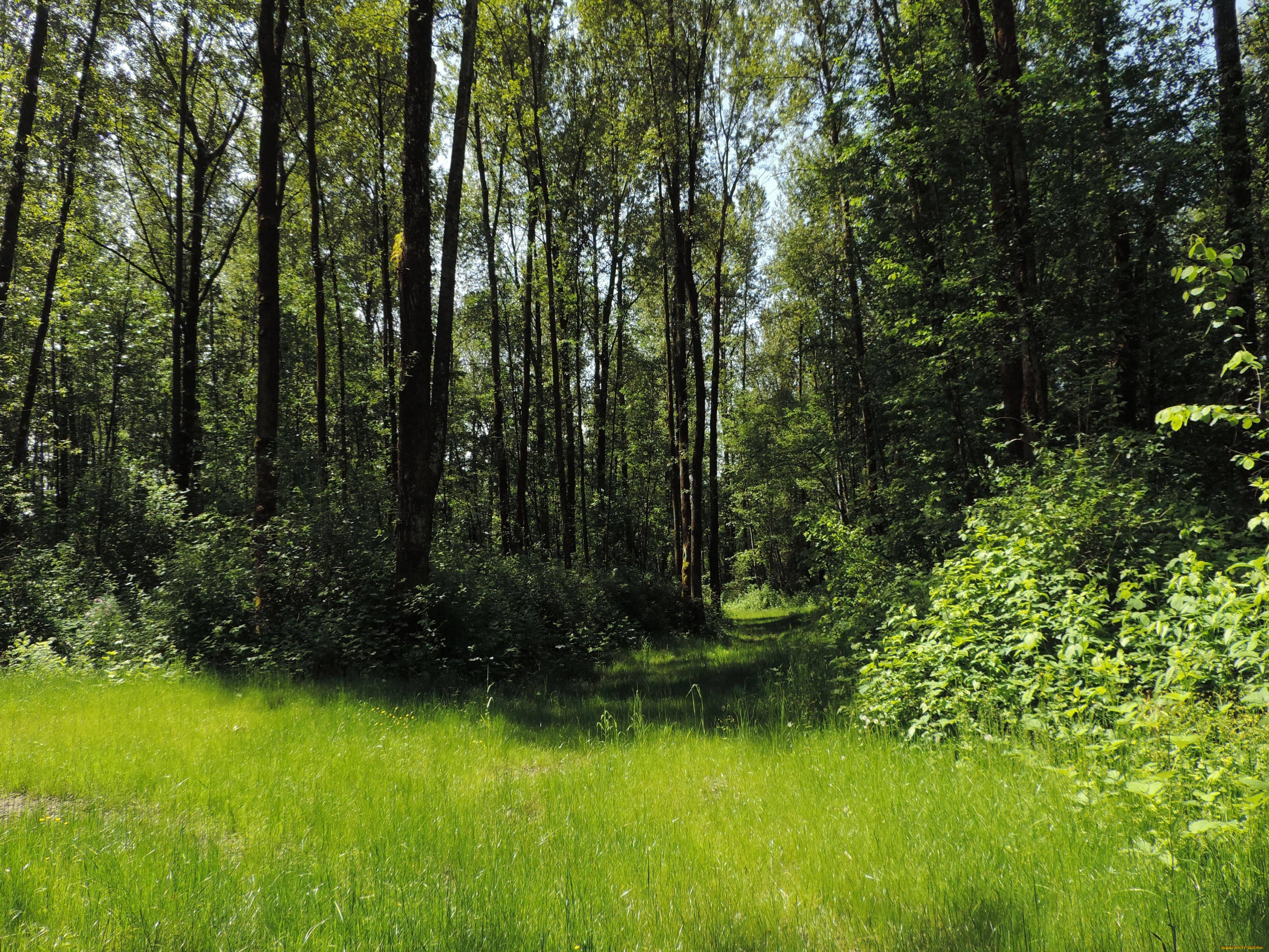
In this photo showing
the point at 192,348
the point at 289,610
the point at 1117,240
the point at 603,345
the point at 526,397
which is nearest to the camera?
the point at 289,610

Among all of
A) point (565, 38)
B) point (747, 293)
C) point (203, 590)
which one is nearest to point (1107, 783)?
point (203, 590)

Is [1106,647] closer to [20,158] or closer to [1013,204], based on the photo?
[1013,204]

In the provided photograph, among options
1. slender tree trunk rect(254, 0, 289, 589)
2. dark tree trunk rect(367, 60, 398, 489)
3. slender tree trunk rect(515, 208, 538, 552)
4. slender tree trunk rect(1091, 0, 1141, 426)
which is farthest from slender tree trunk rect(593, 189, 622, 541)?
slender tree trunk rect(1091, 0, 1141, 426)

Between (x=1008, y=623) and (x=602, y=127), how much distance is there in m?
18.6

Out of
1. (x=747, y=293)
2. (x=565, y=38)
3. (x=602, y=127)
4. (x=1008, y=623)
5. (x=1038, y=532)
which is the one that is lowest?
(x=1008, y=623)

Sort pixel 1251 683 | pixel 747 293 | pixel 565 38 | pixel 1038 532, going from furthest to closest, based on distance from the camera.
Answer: pixel 747 293 < pixel 565 38 < pixel 1038 532 < pixel 1251 683

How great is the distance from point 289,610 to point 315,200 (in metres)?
11.6

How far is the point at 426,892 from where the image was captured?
2545mm

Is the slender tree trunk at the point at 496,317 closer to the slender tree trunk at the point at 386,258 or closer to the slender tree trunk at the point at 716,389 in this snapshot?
the slender tree trunk at the point at 386,258

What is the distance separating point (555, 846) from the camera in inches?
125

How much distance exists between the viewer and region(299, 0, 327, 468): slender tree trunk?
1345 cm

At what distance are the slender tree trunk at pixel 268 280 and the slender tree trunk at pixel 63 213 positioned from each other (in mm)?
7989

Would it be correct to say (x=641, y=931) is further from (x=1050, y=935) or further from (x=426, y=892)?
(x=1050, y=935)

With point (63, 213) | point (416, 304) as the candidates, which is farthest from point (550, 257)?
point (63, 213)
